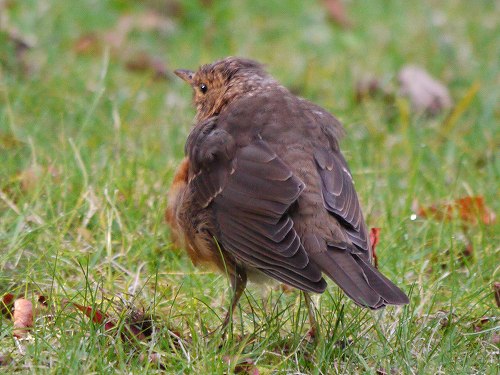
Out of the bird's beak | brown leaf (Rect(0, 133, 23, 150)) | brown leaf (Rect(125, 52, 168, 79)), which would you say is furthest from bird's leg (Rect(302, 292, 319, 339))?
brown leaf (Rect(125, 52, 168, 79))

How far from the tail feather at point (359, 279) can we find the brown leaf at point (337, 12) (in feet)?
16.2

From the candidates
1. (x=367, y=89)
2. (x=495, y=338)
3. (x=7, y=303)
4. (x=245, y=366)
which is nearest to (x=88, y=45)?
(x=367, y=89)

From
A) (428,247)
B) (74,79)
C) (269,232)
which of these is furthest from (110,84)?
(269,232)

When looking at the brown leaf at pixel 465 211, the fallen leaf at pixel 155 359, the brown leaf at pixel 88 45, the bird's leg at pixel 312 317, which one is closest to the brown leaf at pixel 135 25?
the brown leaf at pixel 88 45

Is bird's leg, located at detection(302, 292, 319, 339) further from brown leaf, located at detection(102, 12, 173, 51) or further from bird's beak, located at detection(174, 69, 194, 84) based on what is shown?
brown leaf, located at detection(102, 12, 173, 51)

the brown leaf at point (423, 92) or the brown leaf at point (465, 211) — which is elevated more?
the brown leaf at point (423, 92)

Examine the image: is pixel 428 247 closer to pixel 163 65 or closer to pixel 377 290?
pixel 377 290

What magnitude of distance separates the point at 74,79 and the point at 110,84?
30cm

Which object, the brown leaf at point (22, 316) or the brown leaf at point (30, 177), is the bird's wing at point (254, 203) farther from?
the brown leaf at point (30, 177)

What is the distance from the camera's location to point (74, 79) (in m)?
6.68

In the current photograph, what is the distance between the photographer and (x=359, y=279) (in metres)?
3.67

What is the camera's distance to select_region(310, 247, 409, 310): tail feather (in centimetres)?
357

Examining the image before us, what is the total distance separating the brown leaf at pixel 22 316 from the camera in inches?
151

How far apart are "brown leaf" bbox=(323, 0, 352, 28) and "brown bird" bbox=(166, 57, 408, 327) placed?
391cm
